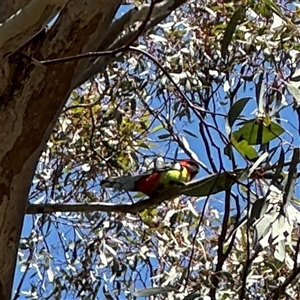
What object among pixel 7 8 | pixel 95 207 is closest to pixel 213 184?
pixel 95 207

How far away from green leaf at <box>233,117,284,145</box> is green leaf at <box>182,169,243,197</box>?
0.06 meters

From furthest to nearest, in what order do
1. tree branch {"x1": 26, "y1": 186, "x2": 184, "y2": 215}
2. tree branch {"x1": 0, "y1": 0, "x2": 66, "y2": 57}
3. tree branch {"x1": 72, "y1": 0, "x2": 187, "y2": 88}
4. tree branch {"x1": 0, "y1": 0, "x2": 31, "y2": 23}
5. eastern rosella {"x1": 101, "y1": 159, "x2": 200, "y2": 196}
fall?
eastern rosella {"x1": 101, "y1": 159, "x2": 200, "y2": 196} → tree branch {"x1": 26, "y1": 186, "x2": 184, "y2": 215} → tree branch {"x1": 72, "y1": 0, "x2": 187, "y2": 88} → tree branch {"x1": 0, "y1": 0, "x2": 31, "y2": 23} → tree branch {"x1": 0, "y1": 0, "x2": 66, "y2": 57}

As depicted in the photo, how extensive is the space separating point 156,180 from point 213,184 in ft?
1.60

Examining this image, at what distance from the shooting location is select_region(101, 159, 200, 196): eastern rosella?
1.83 meters

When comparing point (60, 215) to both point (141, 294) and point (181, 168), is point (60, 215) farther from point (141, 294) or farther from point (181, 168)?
point (141, 294)

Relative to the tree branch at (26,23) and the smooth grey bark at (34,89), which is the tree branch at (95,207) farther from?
the tree branch at (26,23)

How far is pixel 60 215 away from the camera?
8.51ft

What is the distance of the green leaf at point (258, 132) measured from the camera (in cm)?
132

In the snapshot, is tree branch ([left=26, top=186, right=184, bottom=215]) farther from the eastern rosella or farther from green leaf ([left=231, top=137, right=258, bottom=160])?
green leaf ([left=231, top=137, right=258, bottom=160])

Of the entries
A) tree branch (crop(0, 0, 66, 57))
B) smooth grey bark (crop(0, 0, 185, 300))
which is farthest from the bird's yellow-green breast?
tree branch (crop(0, 0, 66, 57))

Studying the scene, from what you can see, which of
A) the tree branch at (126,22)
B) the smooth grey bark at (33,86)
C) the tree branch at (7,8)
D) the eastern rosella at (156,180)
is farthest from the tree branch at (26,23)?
the eastern rosella at (156,180)

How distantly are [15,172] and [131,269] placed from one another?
1.40m

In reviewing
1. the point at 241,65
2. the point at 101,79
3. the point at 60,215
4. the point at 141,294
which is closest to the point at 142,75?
the point at 101,79

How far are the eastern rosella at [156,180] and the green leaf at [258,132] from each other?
0.47 metres
